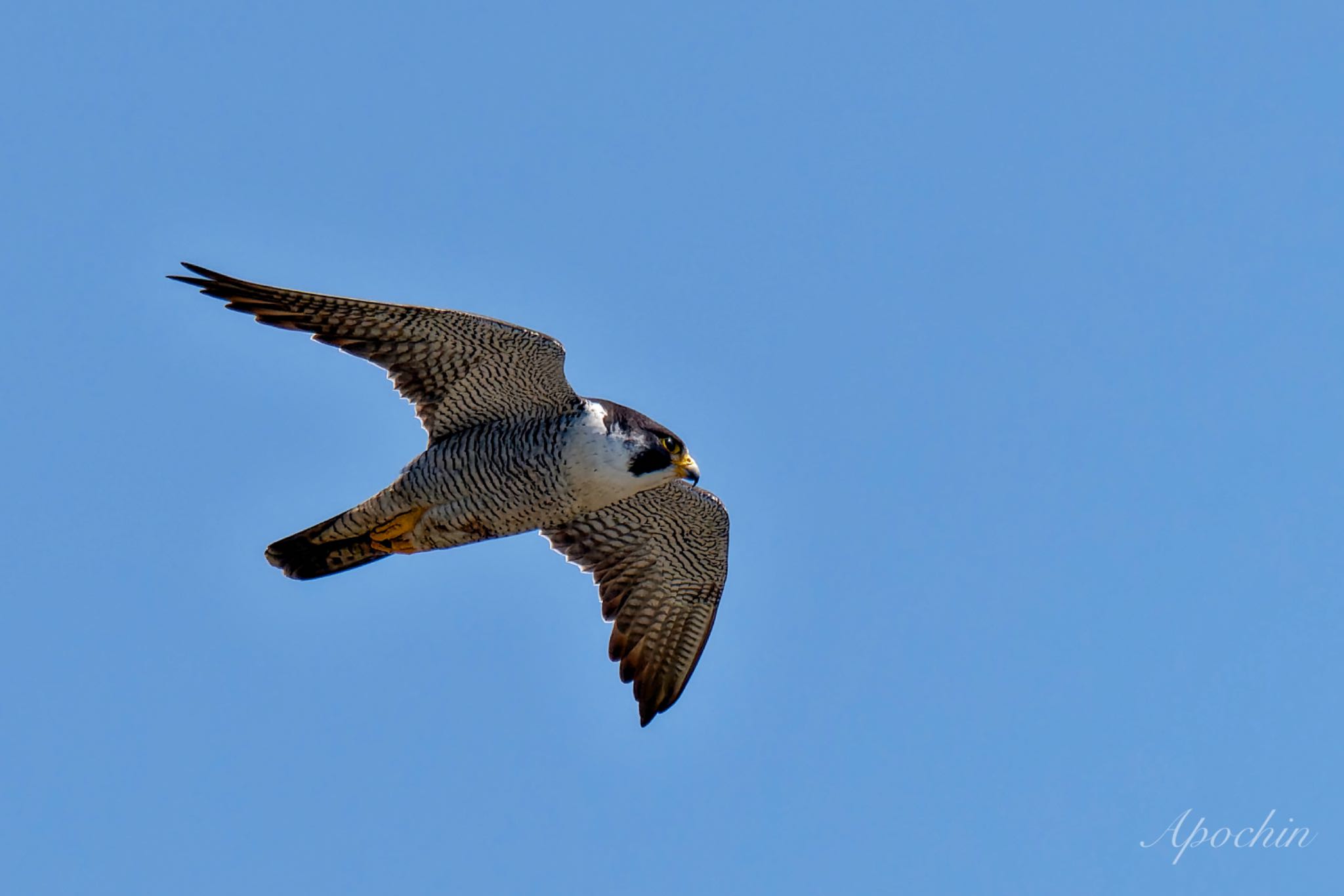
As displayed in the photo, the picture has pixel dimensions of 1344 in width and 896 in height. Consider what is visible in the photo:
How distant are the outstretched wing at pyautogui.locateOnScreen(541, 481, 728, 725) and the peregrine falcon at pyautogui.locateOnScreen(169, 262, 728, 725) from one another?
1.85 feet

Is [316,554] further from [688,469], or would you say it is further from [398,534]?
[688,469]

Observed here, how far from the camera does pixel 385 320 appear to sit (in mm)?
12164

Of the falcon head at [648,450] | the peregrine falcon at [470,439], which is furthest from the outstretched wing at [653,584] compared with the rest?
the falcon head at [648,450]

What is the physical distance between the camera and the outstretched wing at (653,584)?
541 inches

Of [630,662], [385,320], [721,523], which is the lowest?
[630,662]

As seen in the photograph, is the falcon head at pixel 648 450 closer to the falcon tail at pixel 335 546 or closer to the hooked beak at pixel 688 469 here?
the hooked beak at pixel 688 469

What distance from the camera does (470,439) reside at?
41.1 ft

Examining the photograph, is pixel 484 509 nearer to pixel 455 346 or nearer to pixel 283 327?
pixel 455 346

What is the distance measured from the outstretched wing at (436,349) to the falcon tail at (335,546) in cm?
85

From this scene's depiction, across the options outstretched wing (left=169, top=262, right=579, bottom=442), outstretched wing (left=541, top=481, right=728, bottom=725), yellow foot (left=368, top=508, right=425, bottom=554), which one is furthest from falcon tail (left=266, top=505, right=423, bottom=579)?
outstretched wing (left=541, top=481, right=728, bottom=725)

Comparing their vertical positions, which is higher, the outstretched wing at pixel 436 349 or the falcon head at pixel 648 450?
the outstretched wing at pixel 436 349

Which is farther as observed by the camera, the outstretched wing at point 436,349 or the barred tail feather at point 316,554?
the barred tail feather at point 316,554

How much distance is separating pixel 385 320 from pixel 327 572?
221 cm

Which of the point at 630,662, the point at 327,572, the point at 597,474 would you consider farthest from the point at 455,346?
the point at 630,662
